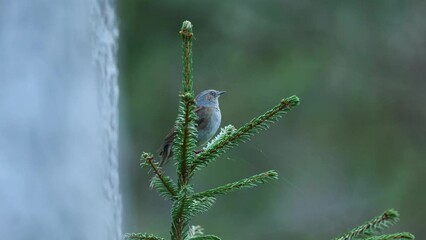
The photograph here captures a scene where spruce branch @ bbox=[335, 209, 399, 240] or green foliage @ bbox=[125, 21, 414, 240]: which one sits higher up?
green foliage @ bbox=[125, 21, 414, 240]

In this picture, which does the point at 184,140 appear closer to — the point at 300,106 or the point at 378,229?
the point at 378,229

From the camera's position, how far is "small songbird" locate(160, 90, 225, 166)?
2006 millimetres

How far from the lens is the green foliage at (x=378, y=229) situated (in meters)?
1.15

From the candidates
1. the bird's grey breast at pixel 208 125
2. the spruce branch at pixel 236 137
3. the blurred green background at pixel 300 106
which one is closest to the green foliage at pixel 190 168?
the spruce branch at pixel 236 137

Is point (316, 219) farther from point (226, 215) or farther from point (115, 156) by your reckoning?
point (115, 156)

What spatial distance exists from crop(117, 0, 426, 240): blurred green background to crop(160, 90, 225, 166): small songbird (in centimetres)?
342

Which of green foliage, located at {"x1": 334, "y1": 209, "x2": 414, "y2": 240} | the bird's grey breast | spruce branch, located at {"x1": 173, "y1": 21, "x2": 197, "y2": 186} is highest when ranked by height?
the bird's grey breast

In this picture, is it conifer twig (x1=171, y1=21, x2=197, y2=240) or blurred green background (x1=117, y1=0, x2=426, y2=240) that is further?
blurred green background (x1=117, y1=0, x2=426, y2=240)

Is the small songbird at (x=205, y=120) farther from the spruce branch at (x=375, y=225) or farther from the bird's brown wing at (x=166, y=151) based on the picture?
the spruce branch at (x=375, y=225)

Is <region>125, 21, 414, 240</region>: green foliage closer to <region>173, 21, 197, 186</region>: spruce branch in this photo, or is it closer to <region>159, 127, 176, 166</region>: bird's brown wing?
<region>173, 21, 197, 186</region>: spruce branch

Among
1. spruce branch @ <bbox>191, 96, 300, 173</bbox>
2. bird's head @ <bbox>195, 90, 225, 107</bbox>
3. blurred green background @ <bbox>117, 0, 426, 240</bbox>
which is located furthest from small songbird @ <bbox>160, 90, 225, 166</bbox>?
blurred green background @ <bbox>117, 0, 426, 240</bbox>

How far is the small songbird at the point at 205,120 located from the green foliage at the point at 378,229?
73 centimetres

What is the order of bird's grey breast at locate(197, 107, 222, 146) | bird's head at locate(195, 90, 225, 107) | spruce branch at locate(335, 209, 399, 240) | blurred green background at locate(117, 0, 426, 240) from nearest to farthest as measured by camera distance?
spruce branch at locate(335, 209, 399, 240), bird's grey breast at locate(197, 107, 222, 146), bird's head at locate(195, 90, 225, 107), blurred green background at locate(117, 0, 426, 240)

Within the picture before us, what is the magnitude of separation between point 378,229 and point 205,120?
0.99 m
